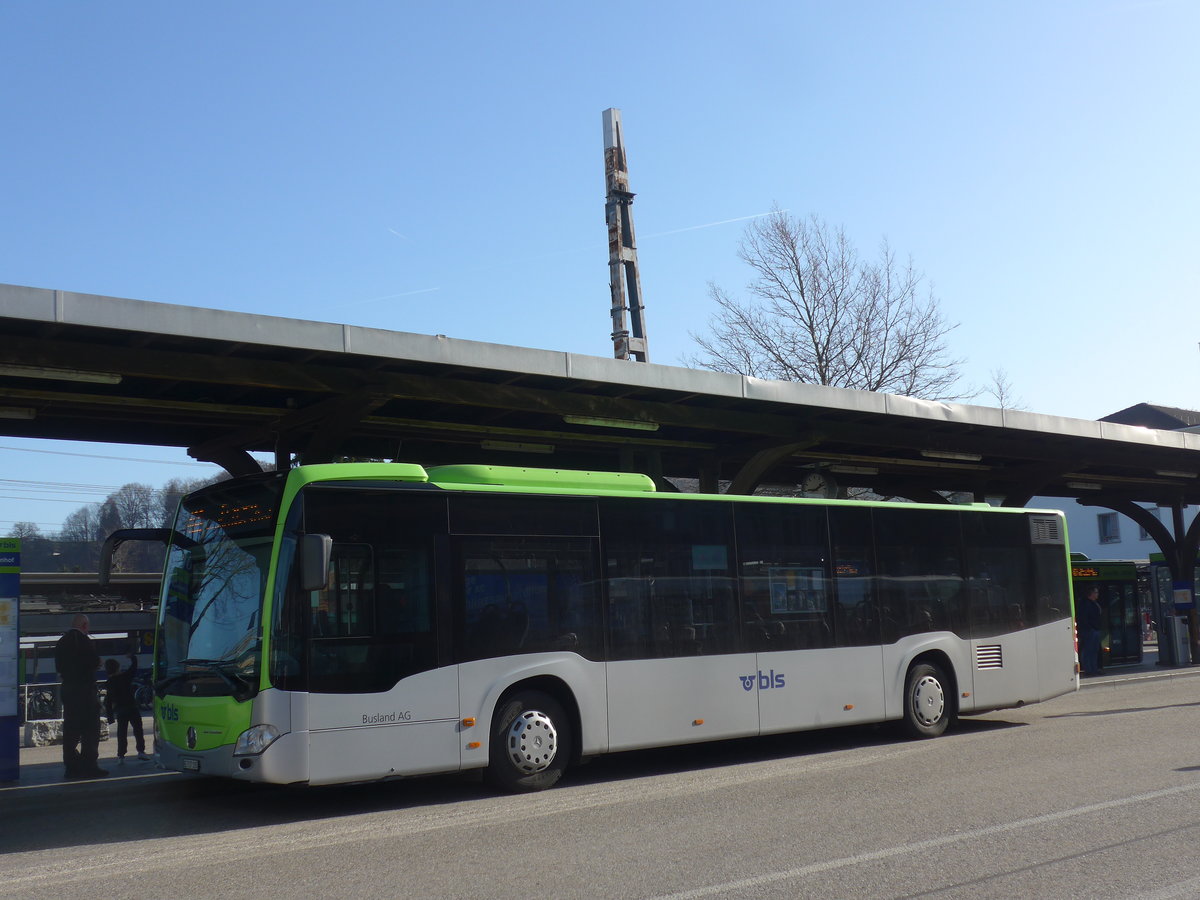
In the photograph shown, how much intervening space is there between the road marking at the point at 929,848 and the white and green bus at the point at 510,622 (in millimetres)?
4006

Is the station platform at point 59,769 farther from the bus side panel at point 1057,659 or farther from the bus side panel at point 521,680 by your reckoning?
A: the bus side panel at point 1057,659

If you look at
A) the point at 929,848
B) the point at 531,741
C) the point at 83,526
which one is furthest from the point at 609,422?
the point at 83,526

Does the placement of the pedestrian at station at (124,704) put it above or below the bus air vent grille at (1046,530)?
below

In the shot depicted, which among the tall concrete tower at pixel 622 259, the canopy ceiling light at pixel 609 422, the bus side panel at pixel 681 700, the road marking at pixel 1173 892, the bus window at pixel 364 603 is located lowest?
the road marking at pixel 1173 892

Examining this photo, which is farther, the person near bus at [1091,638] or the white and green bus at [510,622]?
the person near bus at [1091,638]

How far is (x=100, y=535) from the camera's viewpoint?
195 ft

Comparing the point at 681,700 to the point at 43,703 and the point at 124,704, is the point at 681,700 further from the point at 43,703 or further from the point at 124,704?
the point at 43,703

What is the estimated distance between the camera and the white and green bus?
9188 mm

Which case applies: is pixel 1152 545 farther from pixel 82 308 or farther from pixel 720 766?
pixel 82 308

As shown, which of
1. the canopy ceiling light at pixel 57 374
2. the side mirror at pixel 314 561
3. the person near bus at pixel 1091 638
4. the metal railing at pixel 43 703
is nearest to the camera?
the side mirror at pixel 314 561

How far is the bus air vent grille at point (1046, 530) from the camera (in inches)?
613

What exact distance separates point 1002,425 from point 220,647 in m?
13.0

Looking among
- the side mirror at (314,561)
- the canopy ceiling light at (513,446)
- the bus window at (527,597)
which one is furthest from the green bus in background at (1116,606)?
the side mirror at (314,561)

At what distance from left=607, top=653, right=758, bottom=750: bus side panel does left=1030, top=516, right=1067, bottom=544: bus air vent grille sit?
18.5ft
